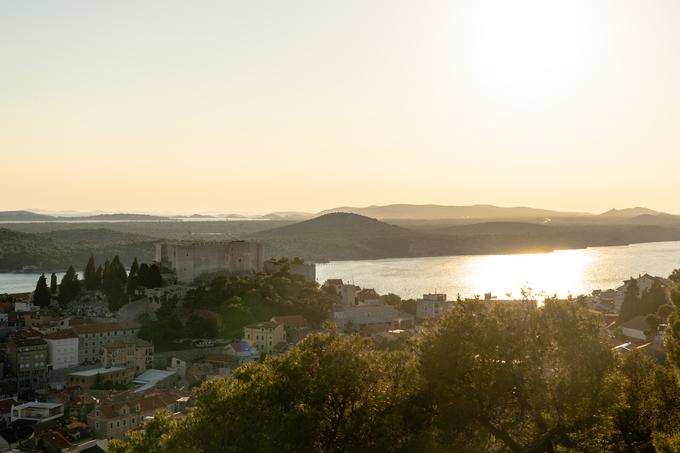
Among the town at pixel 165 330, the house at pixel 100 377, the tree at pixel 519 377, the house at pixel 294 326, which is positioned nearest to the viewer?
the tree at pixel 519 377

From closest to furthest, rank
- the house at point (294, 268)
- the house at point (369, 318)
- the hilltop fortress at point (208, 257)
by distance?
the house at point (369, 318)
the hilltop fortress at point (208, 257)
the house at point (294, 268)

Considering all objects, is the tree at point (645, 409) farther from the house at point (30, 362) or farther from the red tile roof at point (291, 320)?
the house at point (30, 362)

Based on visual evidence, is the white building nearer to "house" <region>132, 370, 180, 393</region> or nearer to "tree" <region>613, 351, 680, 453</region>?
"house" <region>132, 370, 180, 393</region>

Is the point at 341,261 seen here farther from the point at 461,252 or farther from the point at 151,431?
the point at 151,431

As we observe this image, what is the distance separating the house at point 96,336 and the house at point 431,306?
10.6m

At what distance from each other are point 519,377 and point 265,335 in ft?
47.4

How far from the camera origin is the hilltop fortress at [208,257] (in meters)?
26.6

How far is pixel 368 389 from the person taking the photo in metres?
6.87

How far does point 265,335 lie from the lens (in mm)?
20297

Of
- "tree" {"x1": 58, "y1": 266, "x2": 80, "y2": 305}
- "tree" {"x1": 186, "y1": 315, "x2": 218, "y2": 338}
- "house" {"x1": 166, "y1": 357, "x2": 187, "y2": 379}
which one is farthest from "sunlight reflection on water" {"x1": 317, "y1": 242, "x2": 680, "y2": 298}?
"house" {"x1": 166, "y1": 357, "x2": 187, "y2": 379}

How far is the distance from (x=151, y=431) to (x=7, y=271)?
56.0m

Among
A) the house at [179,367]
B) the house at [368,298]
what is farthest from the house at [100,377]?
the house at [368,298]

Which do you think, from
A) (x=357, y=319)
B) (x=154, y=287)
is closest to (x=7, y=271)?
(x=154, y=287)

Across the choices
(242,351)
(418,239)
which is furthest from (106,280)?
(418,239)
